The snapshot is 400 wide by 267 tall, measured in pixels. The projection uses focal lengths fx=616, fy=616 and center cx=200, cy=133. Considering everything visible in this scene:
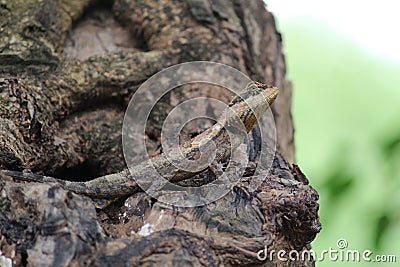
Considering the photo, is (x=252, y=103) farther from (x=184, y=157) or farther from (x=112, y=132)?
(x=112, y=132)

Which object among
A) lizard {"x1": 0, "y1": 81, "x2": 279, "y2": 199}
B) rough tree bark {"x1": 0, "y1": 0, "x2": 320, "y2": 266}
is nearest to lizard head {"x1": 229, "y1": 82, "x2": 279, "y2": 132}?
lizard {"x1": 0, "y1": 81, "x2": 279, "y2": 199}

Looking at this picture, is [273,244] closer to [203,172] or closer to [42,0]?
[203,172]

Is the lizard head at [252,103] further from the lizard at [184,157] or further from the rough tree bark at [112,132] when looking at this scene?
the rough tree bark at [112,132]

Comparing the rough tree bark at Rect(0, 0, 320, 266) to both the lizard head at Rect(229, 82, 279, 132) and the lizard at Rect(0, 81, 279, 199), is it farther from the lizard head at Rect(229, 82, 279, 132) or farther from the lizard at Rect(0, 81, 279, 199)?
the lizard head at Rect(229, 82, 279, 132)

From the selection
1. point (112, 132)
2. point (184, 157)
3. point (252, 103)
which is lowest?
point (184, 157)

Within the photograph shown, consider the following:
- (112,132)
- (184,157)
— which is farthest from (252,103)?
(112,132)

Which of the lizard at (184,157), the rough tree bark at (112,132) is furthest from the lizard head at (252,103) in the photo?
the rough tree bark at (112,132)
